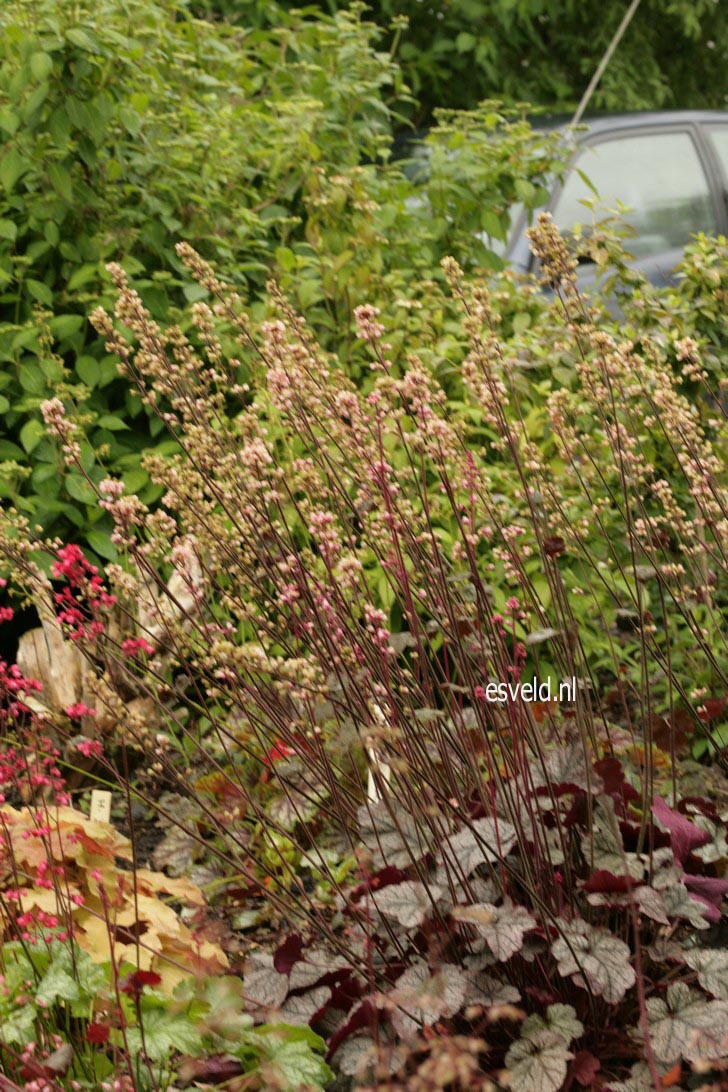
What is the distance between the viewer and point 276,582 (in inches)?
96.8

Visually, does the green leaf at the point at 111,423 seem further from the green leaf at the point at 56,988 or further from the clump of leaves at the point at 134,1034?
the green leaf at the point at 56,988

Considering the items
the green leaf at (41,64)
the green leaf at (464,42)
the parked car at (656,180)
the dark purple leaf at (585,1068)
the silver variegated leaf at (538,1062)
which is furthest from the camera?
the green leaf at (464,42)

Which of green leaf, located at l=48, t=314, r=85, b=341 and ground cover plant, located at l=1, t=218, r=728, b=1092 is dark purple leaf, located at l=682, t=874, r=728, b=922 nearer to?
ground cover plant, located at l=1, t=218, r=728, b=1092

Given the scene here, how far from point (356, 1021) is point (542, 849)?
440mm

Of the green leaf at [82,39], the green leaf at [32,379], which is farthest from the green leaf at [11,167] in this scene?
the green leaf at [32,379]

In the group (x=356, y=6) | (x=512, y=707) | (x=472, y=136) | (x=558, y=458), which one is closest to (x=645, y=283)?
(x=558, y=458)

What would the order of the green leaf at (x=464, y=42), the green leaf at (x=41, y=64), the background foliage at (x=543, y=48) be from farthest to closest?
the background foliage at (x=543, y=48) < the green leaf at (x=464, y=42) < the green leaf at (x=41, y=64)

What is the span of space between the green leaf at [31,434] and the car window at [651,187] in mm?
3037

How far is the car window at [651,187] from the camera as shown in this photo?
655cm

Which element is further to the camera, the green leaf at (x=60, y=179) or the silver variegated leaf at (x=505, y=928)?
the green leaf at (x=60, y=179)

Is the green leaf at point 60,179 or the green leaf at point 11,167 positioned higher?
the green leaf at point 11,167

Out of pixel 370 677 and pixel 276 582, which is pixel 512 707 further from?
pixel 276 582

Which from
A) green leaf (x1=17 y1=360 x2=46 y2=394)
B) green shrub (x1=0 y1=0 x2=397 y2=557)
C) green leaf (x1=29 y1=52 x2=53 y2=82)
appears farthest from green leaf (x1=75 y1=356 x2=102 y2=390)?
green leaf (x1=29 y1=52 x2=53 y2=82)

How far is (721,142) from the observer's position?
299 inches
